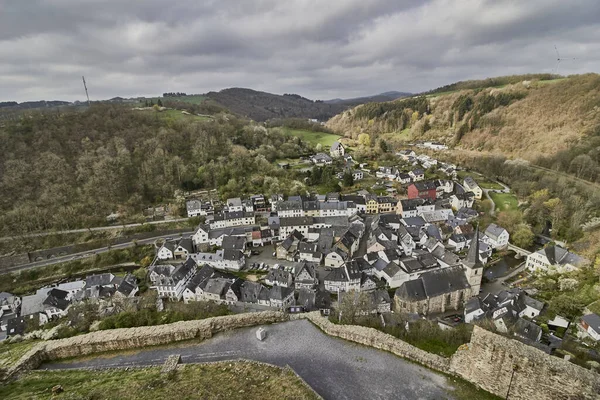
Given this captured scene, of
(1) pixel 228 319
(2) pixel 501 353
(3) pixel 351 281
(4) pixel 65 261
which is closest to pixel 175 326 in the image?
(1) pixel 228 319

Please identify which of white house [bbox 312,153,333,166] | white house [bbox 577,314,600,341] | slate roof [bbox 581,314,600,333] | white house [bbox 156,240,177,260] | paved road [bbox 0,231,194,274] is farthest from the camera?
white house [bbox 312,153,333,166]

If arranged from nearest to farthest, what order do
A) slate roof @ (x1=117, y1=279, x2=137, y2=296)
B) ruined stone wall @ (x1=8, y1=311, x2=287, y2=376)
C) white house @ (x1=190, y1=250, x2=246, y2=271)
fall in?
1. ruined stone wall @ (x1=8, y1=311, x2=287, y2=376)
2. slate roof @ (x1=117, y1=279, x2=137, y2=296)
3. white house @ (x1=190, y1=250, x2=246, y2=271)

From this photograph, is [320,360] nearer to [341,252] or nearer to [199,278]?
[199,278]

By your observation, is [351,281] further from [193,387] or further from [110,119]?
[110,119]

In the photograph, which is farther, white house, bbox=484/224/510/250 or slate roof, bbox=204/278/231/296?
white house, bbox=484/224/510/250

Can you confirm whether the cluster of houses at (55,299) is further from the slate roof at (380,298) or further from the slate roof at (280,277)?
the slate roof at (380,298)

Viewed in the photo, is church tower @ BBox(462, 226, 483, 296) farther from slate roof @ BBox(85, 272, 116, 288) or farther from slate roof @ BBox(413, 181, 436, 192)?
slate roof @ BBox(85, 272, 116, 288)

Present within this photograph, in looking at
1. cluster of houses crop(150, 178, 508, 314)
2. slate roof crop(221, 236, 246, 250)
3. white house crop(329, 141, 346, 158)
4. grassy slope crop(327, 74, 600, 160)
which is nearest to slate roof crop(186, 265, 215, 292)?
cluster of houses crop(150, 178, 508, 314)
